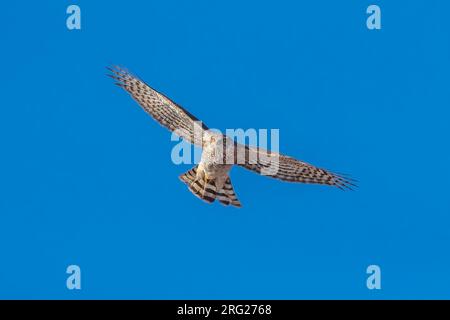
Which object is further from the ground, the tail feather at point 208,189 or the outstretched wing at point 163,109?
the outstretched wing at point 163,109

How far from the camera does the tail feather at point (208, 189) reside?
48.7 feet

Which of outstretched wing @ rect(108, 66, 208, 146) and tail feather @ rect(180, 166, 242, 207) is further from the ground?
outstretched wing @ rect(108, 66, 208, 146)

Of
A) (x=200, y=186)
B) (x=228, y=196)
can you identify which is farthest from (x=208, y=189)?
(x=228, y=196)

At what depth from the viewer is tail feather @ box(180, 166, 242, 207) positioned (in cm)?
1485

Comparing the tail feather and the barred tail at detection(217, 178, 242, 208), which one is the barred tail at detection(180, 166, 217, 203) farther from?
the barred tail at detection(217, 178, 242, 208)

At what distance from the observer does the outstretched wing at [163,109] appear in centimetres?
1471

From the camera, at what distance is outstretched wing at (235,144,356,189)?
1405cm

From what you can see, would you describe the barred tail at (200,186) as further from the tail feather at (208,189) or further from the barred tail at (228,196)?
the barred tail at (228,196)

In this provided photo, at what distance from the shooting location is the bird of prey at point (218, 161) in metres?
14.3

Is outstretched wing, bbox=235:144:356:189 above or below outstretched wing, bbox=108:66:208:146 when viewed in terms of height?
below

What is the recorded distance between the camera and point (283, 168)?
14430mm

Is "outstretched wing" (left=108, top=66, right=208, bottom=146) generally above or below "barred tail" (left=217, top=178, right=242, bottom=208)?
above

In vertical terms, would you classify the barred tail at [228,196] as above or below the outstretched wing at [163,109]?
below
